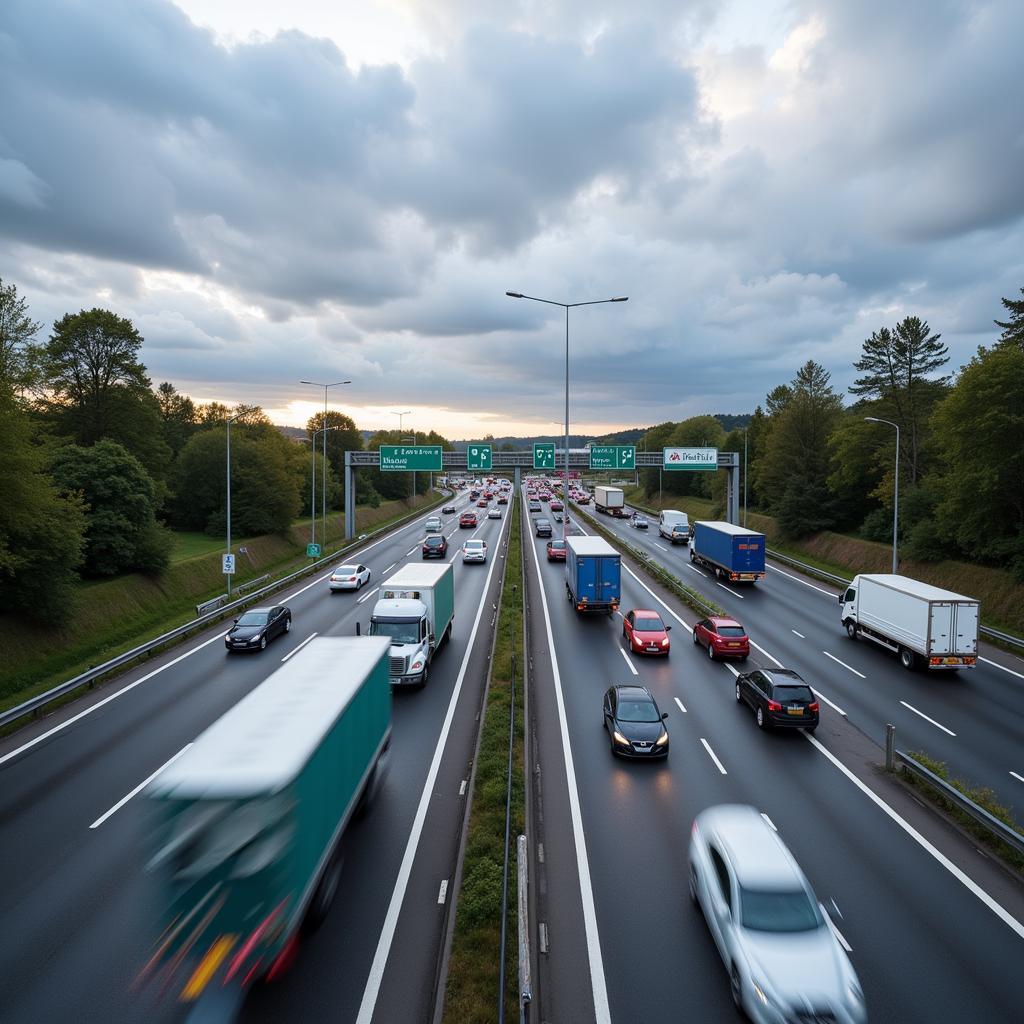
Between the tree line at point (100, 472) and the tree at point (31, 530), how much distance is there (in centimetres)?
4

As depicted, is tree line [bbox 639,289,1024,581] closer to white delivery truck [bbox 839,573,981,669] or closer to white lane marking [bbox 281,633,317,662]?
white delivery truck [bbox 839,573,981,669]

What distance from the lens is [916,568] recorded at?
36.8 metres

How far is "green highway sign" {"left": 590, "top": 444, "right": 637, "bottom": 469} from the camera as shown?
2165 inches

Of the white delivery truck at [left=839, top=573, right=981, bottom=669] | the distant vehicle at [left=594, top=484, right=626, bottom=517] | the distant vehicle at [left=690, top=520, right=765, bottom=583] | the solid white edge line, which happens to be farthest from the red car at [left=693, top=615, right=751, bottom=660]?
the distant vehicle at [left=594, top=484, right=626, bottom=517]

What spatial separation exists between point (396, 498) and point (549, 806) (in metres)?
86.7

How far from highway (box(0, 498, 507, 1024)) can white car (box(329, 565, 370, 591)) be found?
46.2 ft

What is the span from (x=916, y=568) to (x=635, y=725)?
29.7 m

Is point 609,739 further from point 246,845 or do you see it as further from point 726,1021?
point 246,845

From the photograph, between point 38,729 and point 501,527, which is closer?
point 38,729

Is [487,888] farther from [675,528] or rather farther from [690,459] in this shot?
[675,528]

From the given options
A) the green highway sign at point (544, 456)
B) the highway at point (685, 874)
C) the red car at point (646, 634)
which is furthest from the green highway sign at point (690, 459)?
the highway at point (685, 874)

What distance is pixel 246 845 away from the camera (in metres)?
7.21

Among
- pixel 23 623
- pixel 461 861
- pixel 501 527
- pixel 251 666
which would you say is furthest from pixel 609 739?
pixel 501 527

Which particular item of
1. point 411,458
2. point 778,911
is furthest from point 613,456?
point 778,911
